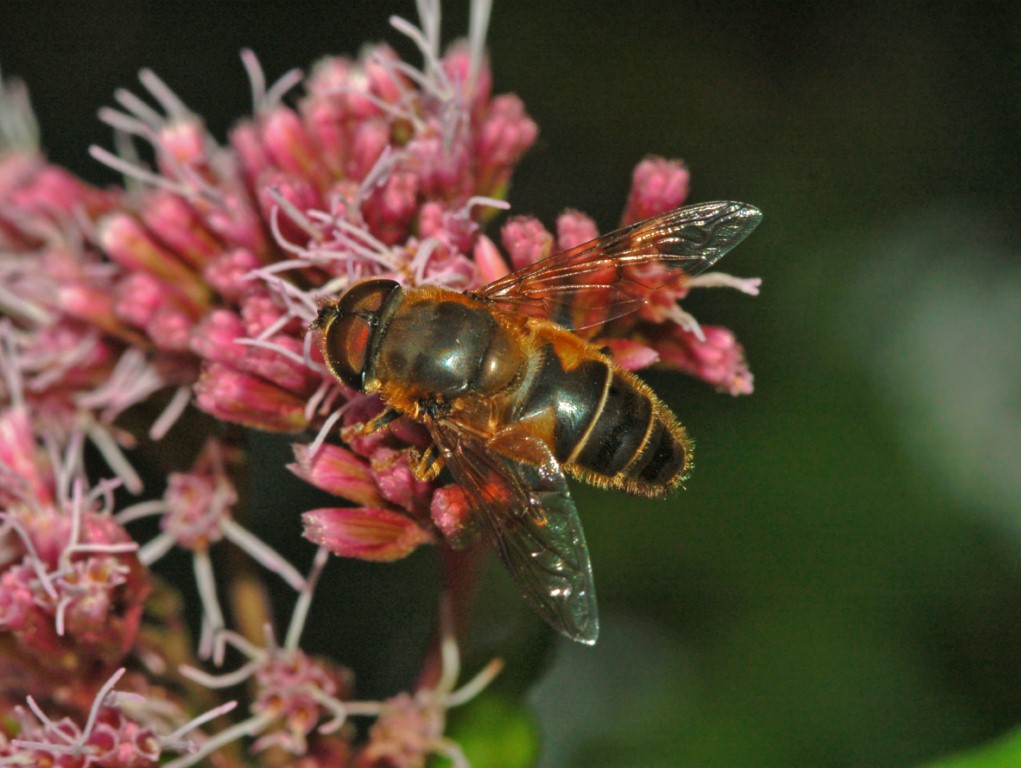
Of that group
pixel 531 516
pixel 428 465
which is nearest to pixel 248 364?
pixel 428 465

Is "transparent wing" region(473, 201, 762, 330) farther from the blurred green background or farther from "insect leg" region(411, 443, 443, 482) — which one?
the blurred green background

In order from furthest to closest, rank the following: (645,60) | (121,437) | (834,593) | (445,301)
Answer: (645,60), (834,593), (121,437), (445,301)

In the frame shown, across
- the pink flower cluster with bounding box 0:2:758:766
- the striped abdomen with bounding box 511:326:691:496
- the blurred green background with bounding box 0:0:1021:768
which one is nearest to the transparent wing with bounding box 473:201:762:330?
the pink flower cluster with bounding box 0:2:758:766

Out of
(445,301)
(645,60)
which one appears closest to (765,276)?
(645,60)

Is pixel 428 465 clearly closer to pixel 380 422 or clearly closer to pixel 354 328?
pixel 380 422

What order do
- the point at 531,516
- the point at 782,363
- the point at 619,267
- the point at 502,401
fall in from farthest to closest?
the point at 782,363 → the point at 619,267 → the point at 502,401 → the point at 531,516

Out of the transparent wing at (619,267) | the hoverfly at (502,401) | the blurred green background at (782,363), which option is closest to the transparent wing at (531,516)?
the hoverfly at (502,401)

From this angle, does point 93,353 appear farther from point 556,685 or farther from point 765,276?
point 765,276

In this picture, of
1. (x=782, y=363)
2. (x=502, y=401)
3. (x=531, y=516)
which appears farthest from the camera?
(x=782, y=363)
